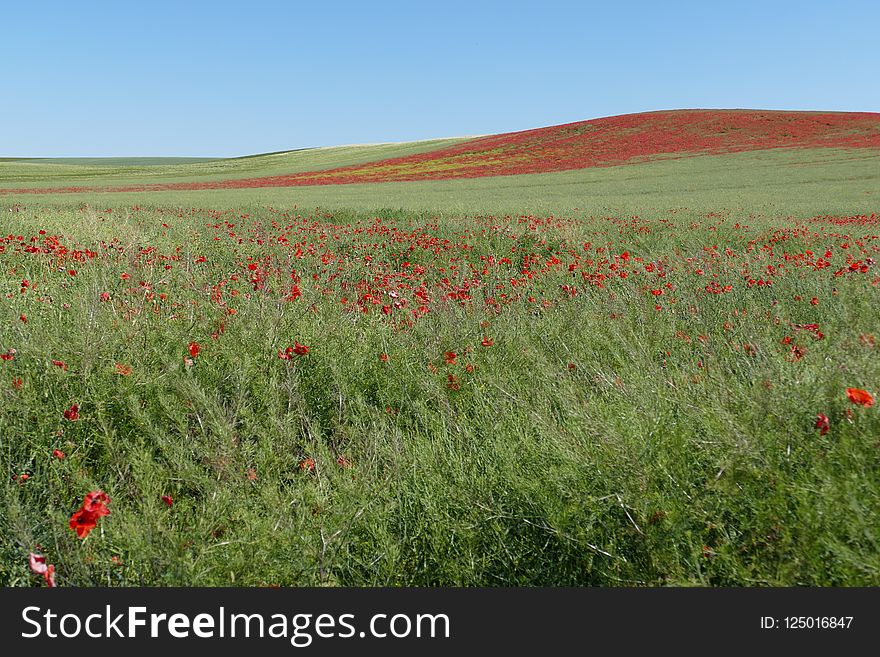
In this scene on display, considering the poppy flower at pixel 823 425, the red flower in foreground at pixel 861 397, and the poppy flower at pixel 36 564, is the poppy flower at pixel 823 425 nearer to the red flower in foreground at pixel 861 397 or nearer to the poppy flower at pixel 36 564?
the red flower in foreground at pixel 861 397

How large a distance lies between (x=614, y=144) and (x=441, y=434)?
45356 millimetres

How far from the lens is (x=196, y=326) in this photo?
3.62 metres

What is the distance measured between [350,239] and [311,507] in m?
6.95

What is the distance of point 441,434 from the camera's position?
8.54 feet

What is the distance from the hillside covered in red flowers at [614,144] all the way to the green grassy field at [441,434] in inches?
1317

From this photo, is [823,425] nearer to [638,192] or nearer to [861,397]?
[861,397]

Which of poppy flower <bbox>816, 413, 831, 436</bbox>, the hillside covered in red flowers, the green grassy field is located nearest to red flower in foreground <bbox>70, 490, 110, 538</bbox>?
the green grassy field

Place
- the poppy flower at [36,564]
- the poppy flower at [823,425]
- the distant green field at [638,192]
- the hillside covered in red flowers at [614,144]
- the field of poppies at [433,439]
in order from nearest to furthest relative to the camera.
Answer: the poppy flower at [36,564], the field of poppies at [433,439], the poppy flower at [823,425], the distant green field at [638,192], the hillside covered in red flowers at [614,144]

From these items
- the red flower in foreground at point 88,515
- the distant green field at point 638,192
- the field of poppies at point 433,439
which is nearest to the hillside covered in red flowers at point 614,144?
the distant green field at point 638,192

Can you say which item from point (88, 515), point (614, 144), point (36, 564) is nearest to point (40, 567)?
point (36, 564)

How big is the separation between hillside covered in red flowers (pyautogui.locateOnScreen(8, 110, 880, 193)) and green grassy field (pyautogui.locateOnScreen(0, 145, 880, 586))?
33.5 m

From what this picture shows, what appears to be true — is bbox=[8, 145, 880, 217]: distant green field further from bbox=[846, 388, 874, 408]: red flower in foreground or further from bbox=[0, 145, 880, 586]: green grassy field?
bbox=[846, 388, 874, 408]: red flower in foreground

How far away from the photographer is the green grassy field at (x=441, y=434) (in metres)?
1.74

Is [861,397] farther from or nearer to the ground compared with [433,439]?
farther from the ground
